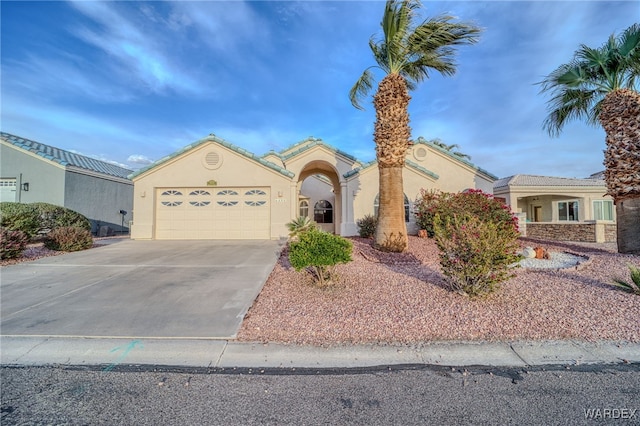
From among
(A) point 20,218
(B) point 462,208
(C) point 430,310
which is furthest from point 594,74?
(A) point 20,218

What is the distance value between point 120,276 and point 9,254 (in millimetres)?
4810

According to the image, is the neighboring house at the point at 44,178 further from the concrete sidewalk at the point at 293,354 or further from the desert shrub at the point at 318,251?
the desert shrub at the point at 318,251

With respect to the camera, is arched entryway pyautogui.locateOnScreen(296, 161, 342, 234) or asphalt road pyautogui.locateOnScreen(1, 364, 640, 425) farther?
arched entryway pyautogui.locateOnScreen(296, 161, 342, 234)

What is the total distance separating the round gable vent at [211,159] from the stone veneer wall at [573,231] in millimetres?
16618

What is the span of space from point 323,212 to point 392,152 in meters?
12.0

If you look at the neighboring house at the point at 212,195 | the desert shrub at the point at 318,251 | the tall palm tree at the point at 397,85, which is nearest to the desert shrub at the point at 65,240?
the neighboring house at the point at 212,195

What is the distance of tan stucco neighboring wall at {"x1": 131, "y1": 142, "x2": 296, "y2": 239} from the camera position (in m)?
14.0

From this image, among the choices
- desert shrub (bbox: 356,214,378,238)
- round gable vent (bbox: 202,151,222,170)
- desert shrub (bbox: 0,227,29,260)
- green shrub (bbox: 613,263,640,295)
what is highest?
round gable vent (bbox: 202,151,222,170)

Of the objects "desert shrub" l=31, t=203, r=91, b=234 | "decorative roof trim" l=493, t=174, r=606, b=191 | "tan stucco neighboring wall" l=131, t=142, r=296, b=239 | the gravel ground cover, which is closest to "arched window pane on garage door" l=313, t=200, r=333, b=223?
"tan stucco neighboring wall" l=131, t=142, r=296, b=239

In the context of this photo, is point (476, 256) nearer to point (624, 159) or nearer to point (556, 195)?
point (624, 159)

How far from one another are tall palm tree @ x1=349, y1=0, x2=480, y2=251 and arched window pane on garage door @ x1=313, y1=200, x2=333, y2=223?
37.7 feet

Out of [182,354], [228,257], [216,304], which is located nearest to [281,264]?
[228,257]

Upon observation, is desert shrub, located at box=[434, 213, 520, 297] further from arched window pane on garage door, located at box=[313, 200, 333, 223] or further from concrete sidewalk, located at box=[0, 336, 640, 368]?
arched window pane on garage door, located at box=[313, 200, 333, 223]

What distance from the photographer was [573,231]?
579 inches
